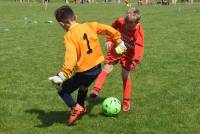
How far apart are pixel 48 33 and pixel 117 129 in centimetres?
1487

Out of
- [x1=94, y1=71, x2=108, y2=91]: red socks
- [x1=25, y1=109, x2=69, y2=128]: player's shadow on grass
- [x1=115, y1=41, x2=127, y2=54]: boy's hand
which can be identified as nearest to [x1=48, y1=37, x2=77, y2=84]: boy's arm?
[x1=115, y1=41, x2=127, y2=54]: boy's hand

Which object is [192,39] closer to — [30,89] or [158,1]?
[30,89]

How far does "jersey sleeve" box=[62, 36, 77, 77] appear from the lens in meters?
7.29

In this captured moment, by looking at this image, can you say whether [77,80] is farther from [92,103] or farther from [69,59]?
[92,103]

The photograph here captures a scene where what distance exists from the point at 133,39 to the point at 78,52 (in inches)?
64.4

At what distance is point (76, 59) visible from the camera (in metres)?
7.46

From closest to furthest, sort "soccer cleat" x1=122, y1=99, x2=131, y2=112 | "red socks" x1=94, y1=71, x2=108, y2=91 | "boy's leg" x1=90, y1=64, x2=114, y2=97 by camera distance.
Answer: "boy's leg" x1=90, y1=64, x2=114, y2=97 < "red socks" x1=94, y1=71, x2=108, y2=91 < "soccer cleat" x1=122, y1=99, x2=131, y2=112

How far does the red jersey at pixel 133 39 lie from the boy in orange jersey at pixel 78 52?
84 centimetres

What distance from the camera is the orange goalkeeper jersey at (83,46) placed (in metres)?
7.39

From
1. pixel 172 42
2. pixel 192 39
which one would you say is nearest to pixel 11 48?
pixel 172 42

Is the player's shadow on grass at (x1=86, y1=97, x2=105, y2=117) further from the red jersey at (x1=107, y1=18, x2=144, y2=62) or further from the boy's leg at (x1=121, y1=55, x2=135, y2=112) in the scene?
the red jersey at (x1=107, y1=18, x2=144, y2=62)

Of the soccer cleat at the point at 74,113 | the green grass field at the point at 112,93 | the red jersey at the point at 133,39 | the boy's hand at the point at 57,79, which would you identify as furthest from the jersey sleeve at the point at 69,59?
the red jersey at the point at 133,39

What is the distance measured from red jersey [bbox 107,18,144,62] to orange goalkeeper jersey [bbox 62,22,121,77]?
0.87 m

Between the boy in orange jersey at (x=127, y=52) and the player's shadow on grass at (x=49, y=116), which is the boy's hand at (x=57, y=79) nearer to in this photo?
the player's shadow on grass at (x=49, y=116)
